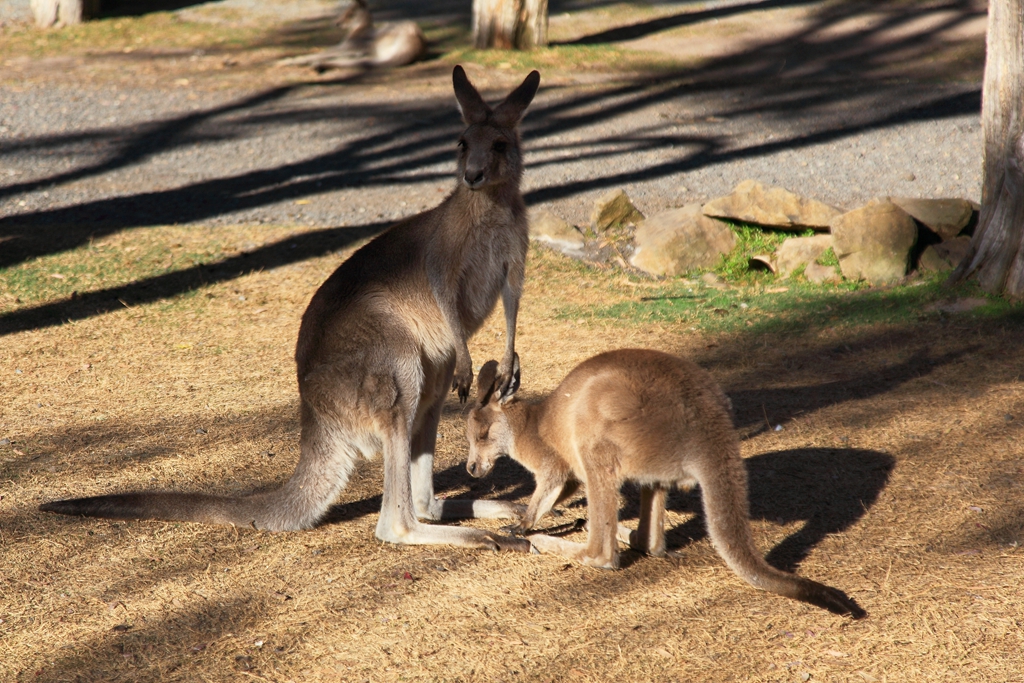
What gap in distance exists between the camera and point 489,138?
3.57m

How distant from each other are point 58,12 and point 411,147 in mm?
8402

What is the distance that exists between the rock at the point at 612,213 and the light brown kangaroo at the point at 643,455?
14.2ft

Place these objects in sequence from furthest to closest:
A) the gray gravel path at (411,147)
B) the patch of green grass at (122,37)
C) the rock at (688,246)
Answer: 1. the patch of green grass at (122,37)
2. the gray gravel path at (411,147)
3. the rock at (688,246)

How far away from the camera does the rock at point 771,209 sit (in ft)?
23.1

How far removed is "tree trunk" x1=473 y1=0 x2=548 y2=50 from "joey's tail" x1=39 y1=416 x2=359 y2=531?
10822mm

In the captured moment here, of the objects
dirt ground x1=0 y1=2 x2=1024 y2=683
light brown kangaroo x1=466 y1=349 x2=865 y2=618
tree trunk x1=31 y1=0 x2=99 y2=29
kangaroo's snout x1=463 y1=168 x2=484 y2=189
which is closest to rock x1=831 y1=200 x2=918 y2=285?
dirt ground x1=0 y1=2 x2=1024 y2=683

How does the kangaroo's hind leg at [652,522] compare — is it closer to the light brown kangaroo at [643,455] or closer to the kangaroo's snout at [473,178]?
the light brown kangaroo at [643,455]

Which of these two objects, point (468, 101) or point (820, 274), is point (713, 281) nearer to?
point (820, 274)

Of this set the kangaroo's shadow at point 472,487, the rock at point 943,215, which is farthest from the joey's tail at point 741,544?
the rock at point 943,215

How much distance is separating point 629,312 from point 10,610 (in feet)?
13.7

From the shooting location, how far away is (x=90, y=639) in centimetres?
297

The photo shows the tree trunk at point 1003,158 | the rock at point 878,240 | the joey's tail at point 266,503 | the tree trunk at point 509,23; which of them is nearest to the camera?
the joey's tail at point 266,503

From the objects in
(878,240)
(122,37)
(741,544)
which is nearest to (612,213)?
(878,240)

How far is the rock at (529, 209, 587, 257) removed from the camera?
7.54m
